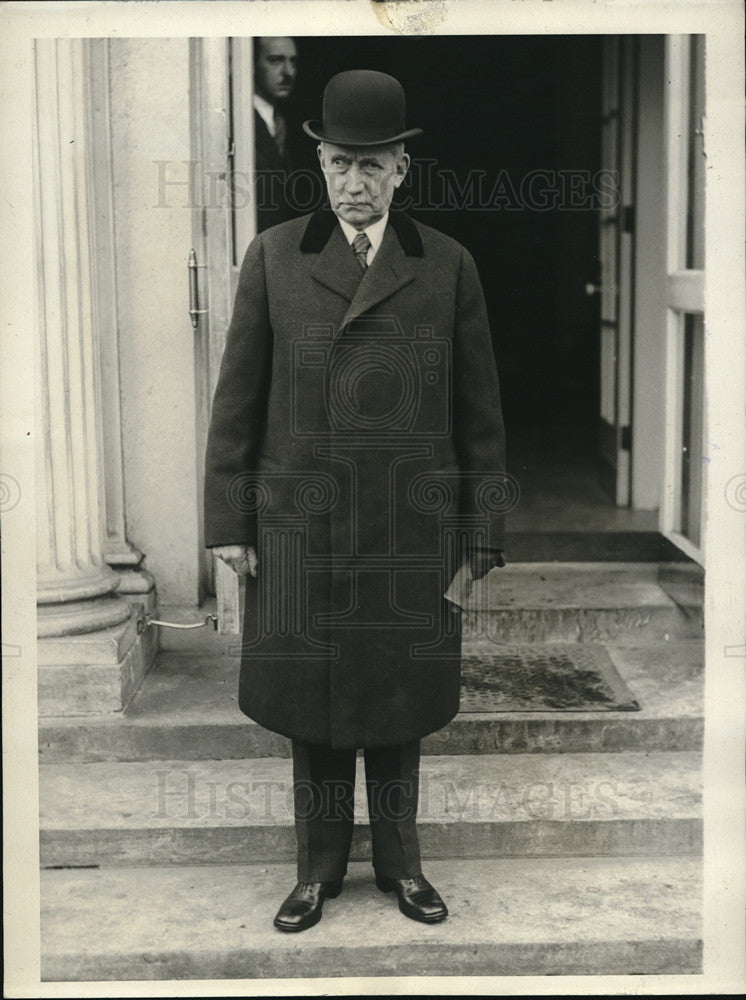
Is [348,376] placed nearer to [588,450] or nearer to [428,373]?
[428,373]

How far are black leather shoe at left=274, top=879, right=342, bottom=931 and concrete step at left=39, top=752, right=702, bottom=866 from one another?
0.28 metres

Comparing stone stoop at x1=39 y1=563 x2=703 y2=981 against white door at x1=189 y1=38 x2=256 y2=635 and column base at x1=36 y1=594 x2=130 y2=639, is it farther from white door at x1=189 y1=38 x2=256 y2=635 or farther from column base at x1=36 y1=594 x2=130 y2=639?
white door at x1=189 y1=38 x2=256 y2=635

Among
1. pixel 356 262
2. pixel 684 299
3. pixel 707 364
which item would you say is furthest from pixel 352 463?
pixel 684 299

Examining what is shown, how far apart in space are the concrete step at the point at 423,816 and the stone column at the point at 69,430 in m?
0.32

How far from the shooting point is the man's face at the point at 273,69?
439 cm

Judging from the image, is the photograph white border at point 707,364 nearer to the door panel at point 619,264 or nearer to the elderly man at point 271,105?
the elderly man at point 271,105

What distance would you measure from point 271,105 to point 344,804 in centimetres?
233

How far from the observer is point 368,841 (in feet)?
11.6

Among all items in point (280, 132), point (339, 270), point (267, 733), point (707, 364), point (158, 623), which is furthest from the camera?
point (280, 132)

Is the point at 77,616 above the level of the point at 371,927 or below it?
above

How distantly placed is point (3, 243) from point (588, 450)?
3831 millimetres

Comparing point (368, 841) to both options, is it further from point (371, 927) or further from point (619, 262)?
point (619, 262)

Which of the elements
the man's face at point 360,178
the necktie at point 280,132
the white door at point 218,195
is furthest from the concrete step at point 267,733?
the necktie at point 280,132

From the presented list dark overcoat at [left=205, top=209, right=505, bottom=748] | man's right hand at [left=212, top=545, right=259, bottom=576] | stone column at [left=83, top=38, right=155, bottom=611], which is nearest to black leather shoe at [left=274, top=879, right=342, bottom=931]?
dark overcoat at [left=205, top=209, right=505, bottom=748]
